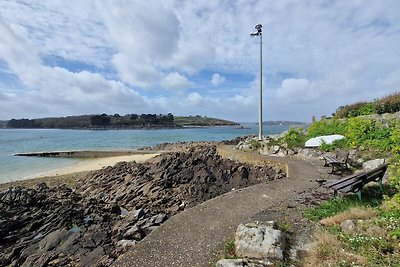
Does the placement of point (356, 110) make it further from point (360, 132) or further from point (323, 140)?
point (323, 140)

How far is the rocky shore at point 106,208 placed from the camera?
5.95 meters

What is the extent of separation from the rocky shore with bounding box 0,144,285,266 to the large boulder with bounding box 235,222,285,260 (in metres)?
2.32

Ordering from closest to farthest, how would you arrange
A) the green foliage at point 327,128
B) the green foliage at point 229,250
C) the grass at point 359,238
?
the grass at point 359,238 → the green foliage at point 229,250 → the green foliage at point 327,128

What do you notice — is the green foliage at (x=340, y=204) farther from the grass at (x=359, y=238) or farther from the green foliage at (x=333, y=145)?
the green foliage at (x=333, y=145)

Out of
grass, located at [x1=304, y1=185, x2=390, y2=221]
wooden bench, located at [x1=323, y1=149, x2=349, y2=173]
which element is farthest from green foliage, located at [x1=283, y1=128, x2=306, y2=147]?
grass, located at [x1=304, y1=185, x2=390, y2=221]

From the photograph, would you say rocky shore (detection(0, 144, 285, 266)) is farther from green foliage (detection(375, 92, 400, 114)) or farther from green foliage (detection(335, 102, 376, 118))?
green foliage (detection(335, 102, 376, 118))

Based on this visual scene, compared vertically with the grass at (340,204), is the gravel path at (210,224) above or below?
below

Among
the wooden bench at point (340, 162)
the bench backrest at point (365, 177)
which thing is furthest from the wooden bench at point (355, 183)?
the wooden bench at point (340, 162)

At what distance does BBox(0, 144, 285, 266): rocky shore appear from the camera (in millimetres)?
5949

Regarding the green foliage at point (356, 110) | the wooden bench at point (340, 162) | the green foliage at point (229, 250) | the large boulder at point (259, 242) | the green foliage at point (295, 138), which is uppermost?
the green foliage at point (356, 110)

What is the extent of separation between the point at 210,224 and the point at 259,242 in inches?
57.8

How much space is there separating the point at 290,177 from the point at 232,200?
118 inches

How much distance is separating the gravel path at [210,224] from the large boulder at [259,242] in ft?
1.37

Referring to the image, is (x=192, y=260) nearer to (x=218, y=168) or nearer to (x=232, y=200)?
(x=232, y=200)
